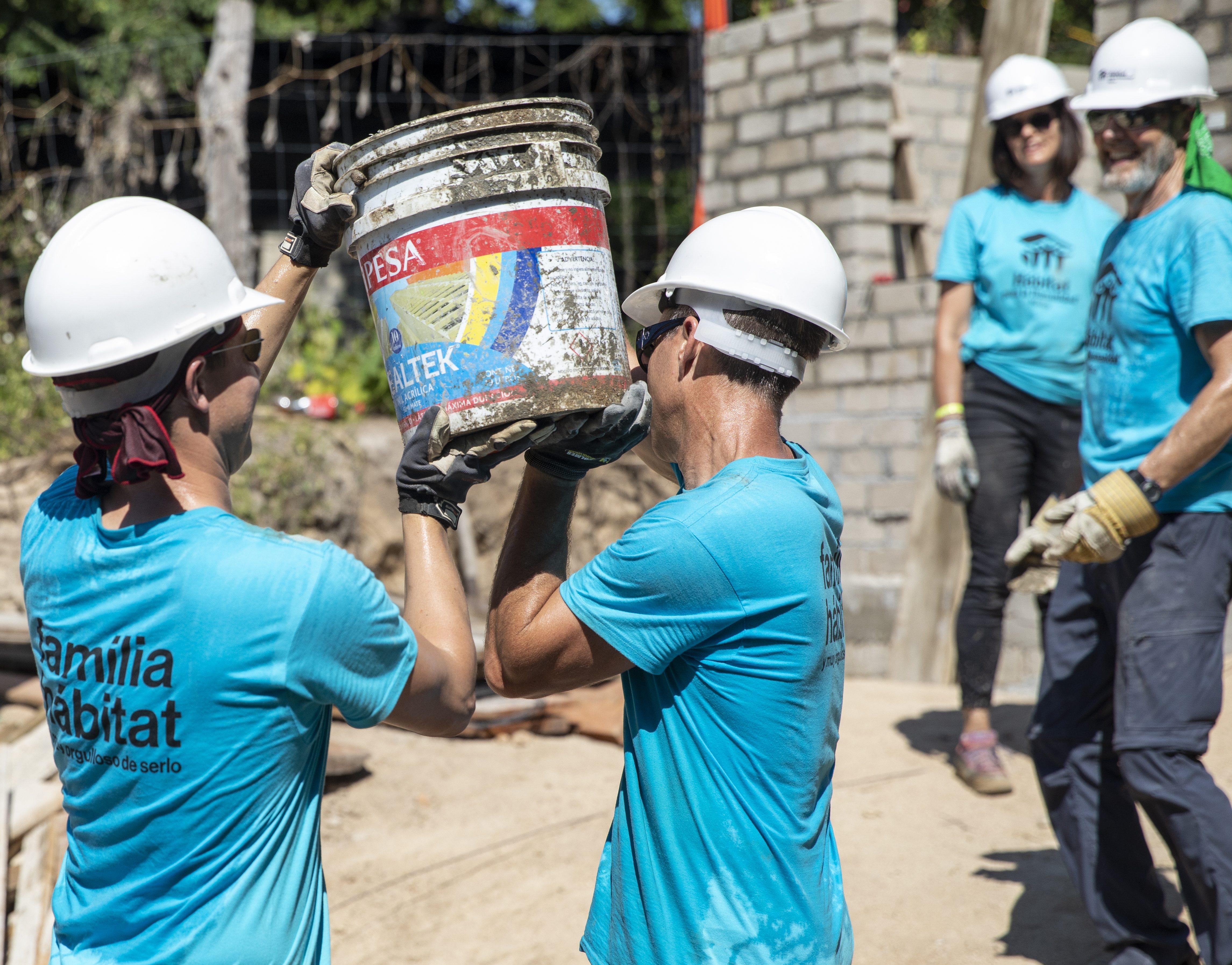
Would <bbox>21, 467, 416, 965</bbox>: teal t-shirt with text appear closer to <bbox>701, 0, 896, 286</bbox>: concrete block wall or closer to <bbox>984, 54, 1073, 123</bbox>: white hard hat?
<bbox>984, 54, 1073, 123</bbox>: white hard hat

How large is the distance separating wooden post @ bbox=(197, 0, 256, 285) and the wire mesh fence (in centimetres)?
21

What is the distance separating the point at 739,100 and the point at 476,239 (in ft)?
18.9

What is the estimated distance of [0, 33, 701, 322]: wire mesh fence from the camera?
7.65 m

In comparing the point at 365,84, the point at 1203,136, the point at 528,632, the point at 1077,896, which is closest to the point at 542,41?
the point at 365,84

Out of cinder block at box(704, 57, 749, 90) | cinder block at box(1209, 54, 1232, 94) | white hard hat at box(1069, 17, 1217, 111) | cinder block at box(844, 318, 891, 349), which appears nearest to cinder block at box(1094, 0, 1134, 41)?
cinder block at box(1209, 54, 1232, 94)

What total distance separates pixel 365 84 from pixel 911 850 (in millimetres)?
6170

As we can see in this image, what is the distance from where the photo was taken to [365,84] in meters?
7.71

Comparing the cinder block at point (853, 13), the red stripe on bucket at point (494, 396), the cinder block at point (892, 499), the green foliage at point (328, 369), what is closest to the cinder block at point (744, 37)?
the cinder block at point (853, 13)

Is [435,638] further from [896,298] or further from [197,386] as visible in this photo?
[896,298]

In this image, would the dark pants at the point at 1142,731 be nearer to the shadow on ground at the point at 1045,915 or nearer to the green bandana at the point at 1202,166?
the shadow on ground at the point at 1045,915

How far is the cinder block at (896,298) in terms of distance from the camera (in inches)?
252

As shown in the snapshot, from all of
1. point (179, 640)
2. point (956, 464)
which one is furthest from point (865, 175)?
point (179, 640)

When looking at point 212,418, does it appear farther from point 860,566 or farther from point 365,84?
point 365,84

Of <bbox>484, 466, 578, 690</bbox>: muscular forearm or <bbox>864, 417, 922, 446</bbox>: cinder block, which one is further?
<bbox>864, 417, 922, 446</bbox>: cinder block
